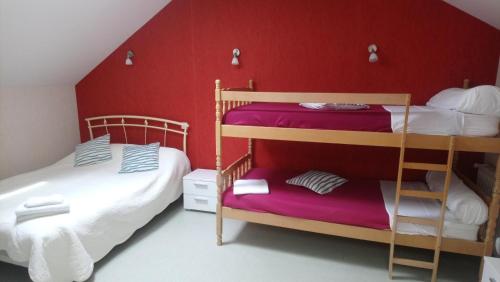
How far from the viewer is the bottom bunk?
7.57 ft

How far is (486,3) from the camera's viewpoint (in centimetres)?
250

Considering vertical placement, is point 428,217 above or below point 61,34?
below

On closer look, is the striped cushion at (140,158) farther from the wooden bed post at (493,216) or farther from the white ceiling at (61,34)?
the wooden bed post at (493,216)

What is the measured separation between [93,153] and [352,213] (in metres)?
3.00

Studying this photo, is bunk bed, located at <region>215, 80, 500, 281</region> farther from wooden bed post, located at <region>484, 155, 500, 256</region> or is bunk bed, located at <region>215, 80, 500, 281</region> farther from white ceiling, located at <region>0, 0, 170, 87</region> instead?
white ceiling, located at <region>0, 0, 170, 87</region>

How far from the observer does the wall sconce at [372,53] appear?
3037 mm

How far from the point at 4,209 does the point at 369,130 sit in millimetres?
2876

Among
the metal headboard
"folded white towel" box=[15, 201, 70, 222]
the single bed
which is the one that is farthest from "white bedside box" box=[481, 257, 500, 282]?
the metal headboard

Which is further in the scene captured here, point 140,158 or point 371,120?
point 140,158

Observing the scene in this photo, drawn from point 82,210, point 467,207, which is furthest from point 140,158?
point 467,207

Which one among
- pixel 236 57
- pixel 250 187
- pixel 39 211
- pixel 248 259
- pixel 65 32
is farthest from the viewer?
pixel 236 57

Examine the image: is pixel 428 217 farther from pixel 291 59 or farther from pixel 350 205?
pixel 291 59

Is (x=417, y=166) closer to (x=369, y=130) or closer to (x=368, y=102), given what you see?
(x=369, y=130)

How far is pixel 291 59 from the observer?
3.39 m
